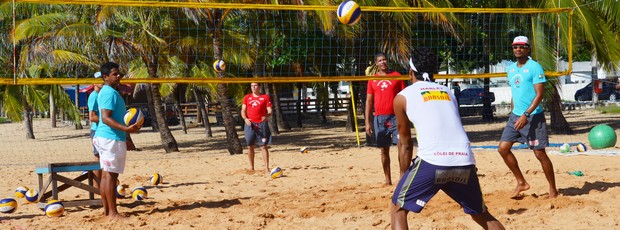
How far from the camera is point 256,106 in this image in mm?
9680

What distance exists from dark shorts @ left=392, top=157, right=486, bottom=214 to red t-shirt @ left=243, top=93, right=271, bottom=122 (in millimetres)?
5784

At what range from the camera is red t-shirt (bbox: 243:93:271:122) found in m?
9.68

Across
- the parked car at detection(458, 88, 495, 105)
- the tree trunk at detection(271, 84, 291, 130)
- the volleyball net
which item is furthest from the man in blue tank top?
the parked car at detection(458, 88, 495, 105)

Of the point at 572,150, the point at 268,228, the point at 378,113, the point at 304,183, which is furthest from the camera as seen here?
the point at 572,150

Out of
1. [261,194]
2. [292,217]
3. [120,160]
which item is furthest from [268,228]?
[261,194]

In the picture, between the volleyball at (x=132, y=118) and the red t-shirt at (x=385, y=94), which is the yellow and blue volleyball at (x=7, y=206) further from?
the red t-shirt at (x=385, y=94)

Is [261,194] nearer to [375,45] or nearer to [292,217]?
[292,217]

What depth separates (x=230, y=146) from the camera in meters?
14.4

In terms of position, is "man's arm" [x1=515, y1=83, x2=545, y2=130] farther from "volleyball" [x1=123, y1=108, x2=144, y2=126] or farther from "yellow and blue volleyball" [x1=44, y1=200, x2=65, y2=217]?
"yellow and blue volleyball" [x1=44, y1=200, x2=65, y2=217]

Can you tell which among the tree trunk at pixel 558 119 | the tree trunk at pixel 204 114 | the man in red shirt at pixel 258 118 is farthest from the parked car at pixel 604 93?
the man in red shirt at pixel 258 118

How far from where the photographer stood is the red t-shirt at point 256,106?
9680 mm

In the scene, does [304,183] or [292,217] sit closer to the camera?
[292,217]

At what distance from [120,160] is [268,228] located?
4.49 ft

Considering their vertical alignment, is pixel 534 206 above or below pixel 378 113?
below
